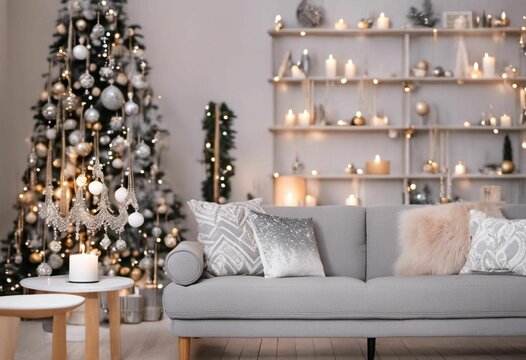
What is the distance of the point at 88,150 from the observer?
237 inches

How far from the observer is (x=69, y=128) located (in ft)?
19.9

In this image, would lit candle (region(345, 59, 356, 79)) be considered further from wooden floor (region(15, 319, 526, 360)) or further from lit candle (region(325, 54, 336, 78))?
wooden floor (region(15, 319, 526, 360))

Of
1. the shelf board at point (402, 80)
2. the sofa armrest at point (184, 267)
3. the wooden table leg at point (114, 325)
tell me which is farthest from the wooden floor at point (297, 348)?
the shelf board at point (402, 80)

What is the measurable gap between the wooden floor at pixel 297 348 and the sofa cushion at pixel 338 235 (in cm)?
45

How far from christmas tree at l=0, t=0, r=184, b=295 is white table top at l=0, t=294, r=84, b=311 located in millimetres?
2107

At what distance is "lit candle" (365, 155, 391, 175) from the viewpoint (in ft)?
22.0

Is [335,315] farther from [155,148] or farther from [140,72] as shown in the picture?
[140,72]

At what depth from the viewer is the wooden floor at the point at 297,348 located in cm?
472

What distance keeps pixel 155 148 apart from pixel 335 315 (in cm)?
262

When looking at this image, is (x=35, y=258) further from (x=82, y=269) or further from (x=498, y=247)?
(x=498, y=247)

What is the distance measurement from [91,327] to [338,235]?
152cm

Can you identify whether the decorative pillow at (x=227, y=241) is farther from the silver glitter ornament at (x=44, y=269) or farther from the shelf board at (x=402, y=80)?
the shelf board at (x=402, y=80)

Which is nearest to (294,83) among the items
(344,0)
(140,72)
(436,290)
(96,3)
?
(344,0)

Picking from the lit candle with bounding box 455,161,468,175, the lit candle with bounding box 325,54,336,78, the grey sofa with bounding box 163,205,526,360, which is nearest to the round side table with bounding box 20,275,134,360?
the grey sofa with bounding box 163,205,526,360
